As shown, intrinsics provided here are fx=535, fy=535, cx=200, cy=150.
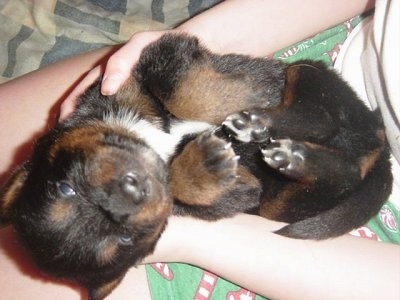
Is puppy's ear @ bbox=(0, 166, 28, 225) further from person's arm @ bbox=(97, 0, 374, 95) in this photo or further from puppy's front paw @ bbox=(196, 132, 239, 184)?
person's arm @ bbox=(97, 0, 374, 95)

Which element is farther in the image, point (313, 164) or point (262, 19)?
point (262, 19)

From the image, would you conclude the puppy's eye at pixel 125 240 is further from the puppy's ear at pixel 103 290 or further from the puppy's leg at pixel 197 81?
the puppy's leg at pixel 197 81

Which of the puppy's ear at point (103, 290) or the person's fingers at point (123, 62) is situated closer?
the puppy's ear at point (103, 290)

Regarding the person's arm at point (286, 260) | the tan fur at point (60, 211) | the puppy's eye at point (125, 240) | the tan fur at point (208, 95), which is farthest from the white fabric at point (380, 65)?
the tan fur at point (60, 211)

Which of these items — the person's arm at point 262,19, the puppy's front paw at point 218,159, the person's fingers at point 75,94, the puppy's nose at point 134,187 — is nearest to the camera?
the puppy's nose at point 134,187

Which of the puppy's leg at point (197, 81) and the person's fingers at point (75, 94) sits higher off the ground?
the puppy's leg at point (197, 81)

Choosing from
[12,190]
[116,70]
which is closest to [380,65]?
[116,70]

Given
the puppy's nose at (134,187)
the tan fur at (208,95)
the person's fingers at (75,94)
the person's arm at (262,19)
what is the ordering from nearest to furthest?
the puppy's nose at (134,187) < the tan fur at (208,95) < the person's fingers at (75,94) < the person's arm at (262,19)

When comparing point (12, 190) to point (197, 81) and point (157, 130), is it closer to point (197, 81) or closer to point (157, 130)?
point (157, 130)
